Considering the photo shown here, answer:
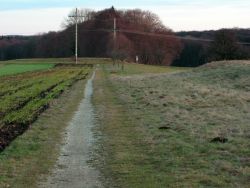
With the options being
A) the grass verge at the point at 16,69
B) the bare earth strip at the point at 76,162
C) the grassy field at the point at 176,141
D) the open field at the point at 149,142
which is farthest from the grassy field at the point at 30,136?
the grass verge at the point at 16,69

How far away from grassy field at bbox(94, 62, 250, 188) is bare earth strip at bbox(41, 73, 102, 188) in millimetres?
336

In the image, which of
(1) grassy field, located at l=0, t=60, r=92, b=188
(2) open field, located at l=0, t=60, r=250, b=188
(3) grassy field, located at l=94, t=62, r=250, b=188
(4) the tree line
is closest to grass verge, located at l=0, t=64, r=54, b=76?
(4) the tree line

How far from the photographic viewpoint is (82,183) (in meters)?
8.94

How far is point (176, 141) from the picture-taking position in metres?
12.8

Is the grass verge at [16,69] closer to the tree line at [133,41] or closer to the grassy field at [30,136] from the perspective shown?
the tree line at [133,41]

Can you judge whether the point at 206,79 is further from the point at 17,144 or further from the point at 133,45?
the point at 133,45

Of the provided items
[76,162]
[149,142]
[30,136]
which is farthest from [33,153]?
[149,142]

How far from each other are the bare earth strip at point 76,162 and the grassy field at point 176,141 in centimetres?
34

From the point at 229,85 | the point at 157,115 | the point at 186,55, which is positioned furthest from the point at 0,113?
the point at 186,55

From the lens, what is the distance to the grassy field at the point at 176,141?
30.6 feet

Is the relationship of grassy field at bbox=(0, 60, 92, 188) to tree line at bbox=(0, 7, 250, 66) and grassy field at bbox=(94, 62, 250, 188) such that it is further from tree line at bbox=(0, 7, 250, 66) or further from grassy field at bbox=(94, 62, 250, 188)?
tree line at bbox=(0, 7, 250, 66)

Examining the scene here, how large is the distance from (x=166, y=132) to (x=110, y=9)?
379 ft

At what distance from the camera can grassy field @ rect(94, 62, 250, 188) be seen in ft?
30.6

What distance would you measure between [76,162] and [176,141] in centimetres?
305
